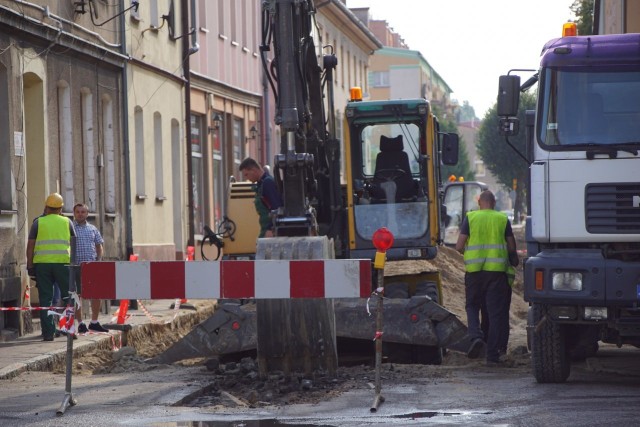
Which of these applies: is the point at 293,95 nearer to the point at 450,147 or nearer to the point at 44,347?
the point at 450,147

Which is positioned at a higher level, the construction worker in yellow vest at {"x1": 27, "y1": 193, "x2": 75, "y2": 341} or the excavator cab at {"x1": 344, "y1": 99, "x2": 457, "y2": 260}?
the excavator cab at {"x1": 344, "y1": 99, "x2": 457, "y2": 260}

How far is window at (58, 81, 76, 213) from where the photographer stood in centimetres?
2348

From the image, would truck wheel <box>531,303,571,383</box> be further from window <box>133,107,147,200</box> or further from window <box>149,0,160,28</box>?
Result: window <box>149,0,160,28</box>

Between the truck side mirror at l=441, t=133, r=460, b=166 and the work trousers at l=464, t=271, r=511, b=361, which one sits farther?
the truck side mirror at l=441, t=133, r=460, b=166

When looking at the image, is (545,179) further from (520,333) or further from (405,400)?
(520,333)

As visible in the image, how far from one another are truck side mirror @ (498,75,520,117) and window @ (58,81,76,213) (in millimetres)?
11794

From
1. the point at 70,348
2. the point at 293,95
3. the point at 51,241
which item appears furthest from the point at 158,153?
the point at 70,348

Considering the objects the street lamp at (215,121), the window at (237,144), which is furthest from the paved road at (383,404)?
the window at (237,144)

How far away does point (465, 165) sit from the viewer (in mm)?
119125

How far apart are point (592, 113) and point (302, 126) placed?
11.4ft

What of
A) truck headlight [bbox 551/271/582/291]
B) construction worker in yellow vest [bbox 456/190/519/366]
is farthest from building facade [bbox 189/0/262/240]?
truck headlight [bbox 551/271/582/291]

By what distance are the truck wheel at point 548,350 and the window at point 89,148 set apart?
521 inches

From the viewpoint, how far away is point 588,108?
42.0 ft

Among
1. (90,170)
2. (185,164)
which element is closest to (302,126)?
(90,170)
